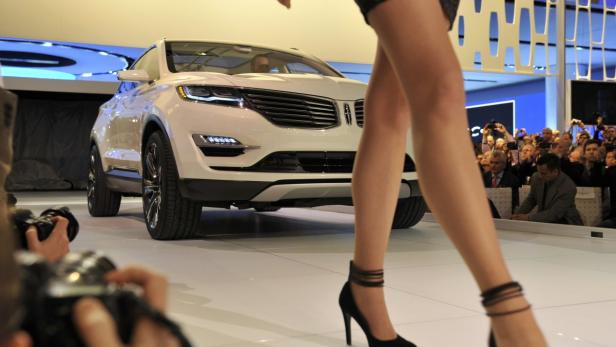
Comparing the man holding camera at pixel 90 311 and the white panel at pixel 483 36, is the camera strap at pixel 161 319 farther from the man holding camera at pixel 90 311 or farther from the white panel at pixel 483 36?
the white panel at pixel 483 36

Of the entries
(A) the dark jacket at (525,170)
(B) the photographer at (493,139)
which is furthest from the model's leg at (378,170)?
(B) the photographer at (493,139)

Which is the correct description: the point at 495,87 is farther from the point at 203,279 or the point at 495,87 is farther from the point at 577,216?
the point at 203,279

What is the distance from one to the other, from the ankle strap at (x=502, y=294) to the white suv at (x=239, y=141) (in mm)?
2468

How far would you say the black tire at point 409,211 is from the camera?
13.8ft

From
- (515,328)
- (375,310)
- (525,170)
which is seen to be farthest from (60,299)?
(525,170)

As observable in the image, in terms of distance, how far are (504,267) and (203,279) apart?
154 centimetres

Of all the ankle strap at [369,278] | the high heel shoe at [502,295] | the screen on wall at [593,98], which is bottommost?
the ankle strap at [369,278]

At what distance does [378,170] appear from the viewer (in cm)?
139

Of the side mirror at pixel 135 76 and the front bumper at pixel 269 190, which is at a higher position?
the side mirror at pixel 135 76

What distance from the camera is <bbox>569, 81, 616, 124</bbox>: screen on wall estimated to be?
10.1 m

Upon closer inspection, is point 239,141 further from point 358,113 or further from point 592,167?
point 592,167

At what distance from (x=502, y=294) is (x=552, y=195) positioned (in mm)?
4137

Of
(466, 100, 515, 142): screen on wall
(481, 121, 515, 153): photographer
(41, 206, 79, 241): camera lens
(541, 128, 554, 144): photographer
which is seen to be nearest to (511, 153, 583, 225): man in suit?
(481, 121, 515, 153): photographer

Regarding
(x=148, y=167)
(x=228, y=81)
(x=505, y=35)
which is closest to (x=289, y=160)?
(x=228, y=81)
